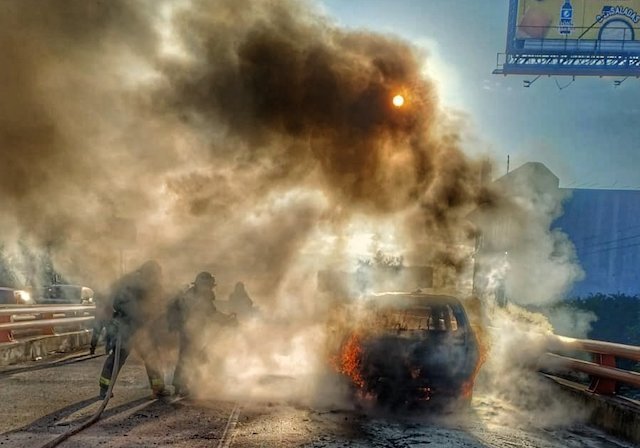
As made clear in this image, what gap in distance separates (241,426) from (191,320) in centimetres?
252

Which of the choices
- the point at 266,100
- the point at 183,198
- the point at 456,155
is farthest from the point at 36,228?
the point at 456,155

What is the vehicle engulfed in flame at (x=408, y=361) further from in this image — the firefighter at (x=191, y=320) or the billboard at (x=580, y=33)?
the billboard at (x=580, y=33)

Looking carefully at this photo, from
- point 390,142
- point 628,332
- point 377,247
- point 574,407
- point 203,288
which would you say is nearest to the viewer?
point 574,407

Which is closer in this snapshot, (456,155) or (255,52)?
(255,52)

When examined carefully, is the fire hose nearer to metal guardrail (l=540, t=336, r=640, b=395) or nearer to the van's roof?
the van's roof

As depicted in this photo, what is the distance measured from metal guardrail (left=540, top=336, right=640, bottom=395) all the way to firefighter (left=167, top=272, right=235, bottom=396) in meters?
4.72

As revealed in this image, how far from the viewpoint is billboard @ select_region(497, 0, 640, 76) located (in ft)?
65.2

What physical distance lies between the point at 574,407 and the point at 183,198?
9439 mm

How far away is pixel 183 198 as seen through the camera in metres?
13.3

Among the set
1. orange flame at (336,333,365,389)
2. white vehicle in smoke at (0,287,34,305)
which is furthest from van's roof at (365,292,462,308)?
white vehicle in smoke at (0,287,34,305)

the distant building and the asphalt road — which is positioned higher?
the distant building

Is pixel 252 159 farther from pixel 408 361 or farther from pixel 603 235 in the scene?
pixel 603 235

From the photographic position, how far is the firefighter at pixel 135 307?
6992mm

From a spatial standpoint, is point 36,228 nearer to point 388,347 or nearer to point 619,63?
point 388,347
